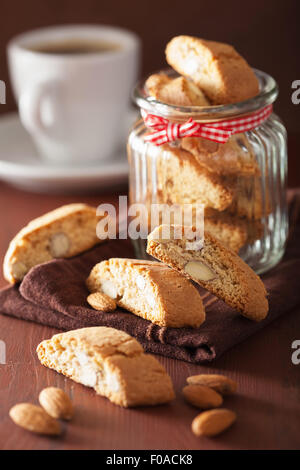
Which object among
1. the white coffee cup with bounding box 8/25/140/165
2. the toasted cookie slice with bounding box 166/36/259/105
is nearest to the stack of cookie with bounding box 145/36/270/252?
the toasted cookie slice with bounding box 166/36/259/105

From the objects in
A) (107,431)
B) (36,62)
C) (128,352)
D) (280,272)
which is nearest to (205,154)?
(280,272)

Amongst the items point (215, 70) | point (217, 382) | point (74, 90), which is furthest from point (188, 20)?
point (217, 382)

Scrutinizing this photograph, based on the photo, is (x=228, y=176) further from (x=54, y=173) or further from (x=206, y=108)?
(x=54, y=173)

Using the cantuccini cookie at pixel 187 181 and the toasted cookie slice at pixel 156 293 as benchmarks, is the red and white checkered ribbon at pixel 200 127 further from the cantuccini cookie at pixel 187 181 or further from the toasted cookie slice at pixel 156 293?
the toasted cookie slice at pixel 156 293

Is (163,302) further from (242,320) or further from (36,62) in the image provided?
(36,62)

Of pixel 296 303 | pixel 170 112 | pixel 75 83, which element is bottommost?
pixel 296 303

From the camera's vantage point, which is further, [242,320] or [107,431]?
[242,320]
